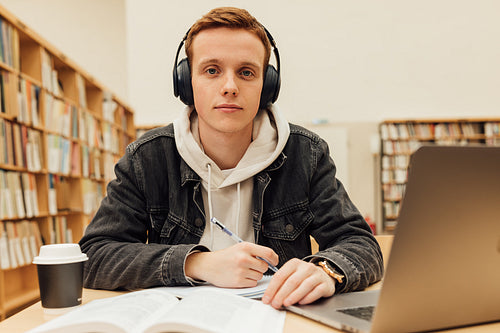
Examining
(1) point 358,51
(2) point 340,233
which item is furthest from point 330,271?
(1) point 358,51

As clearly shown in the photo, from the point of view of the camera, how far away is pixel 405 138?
7.08 meters

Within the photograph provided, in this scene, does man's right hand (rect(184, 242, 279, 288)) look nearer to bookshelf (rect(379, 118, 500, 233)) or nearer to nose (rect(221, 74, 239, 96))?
nose (rect(221, 74, 239, 96))

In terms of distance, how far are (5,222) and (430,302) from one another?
3.08 meters

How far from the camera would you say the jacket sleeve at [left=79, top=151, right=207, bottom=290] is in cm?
94

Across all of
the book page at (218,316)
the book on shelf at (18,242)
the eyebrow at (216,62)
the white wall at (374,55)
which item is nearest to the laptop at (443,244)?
the book page at (218,316)

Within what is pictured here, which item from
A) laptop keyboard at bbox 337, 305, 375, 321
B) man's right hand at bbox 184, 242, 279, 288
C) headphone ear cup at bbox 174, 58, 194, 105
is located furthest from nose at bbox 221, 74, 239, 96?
laptop keyboard at bbox 337, 305, 375, 321

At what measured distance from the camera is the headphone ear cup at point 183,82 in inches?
52.0

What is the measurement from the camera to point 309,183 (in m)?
1.33

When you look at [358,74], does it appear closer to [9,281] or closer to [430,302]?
[9,281]

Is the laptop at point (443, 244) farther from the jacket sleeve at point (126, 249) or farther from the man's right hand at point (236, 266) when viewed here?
the jacket sleeve at point (126, 249)

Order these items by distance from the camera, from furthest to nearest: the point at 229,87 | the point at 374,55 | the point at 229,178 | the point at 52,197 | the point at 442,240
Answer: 1. the point at 374,55
2. the point at 52,197
3. the point at 229,178
4. the point at 229,87
5. the point at 442,240

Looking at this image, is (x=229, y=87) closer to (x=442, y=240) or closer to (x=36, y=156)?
(x=442, y=240)

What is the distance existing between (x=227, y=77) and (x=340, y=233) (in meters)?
0.53

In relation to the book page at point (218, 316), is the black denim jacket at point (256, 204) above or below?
above
